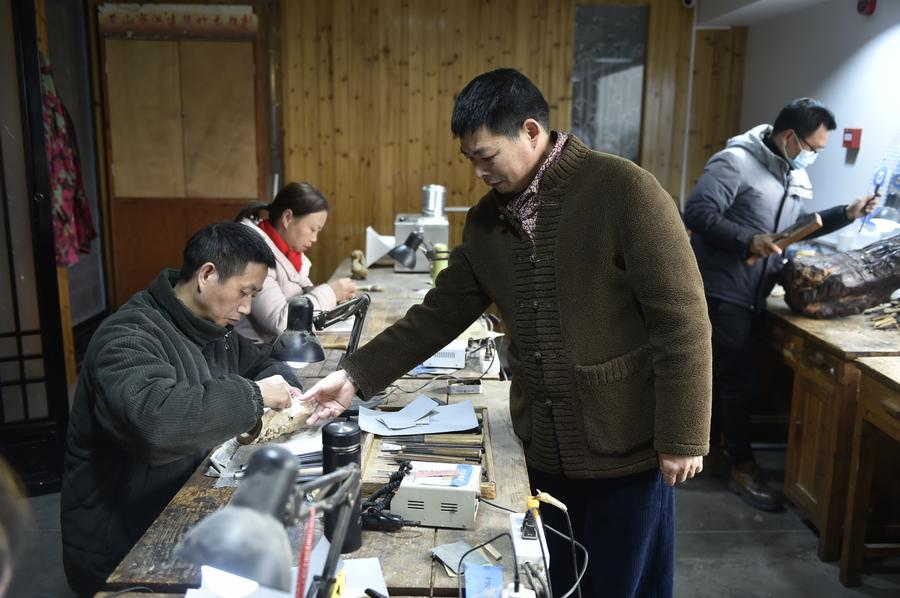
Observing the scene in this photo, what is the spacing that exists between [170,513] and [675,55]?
214 inches

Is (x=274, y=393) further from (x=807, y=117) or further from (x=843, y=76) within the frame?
(x=843, y=76)

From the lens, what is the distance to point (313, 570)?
1349 millimetres

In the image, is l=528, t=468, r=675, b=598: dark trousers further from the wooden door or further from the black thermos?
the wooden door

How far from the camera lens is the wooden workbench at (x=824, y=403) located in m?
2.92

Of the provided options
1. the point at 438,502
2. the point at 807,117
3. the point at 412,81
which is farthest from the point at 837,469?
the point at 412,81

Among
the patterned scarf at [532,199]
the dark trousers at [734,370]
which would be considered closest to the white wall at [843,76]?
the dark trousers at [734,370]

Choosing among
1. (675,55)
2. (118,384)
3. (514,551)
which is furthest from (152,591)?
(675,55)

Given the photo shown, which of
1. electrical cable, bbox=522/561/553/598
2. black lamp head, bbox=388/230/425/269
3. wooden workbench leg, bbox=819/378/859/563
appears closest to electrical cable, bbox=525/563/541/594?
electrical cable, bbox=522/561/553/598

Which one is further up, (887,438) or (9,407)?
(887,438)

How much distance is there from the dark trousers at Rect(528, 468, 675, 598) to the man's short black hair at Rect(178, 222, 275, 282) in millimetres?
906

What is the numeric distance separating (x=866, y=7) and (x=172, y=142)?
185 inches

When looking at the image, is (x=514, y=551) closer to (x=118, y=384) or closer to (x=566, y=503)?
(x=566, y=503)

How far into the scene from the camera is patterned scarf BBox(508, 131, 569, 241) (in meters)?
1.73

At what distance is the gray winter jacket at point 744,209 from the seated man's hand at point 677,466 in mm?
1974
